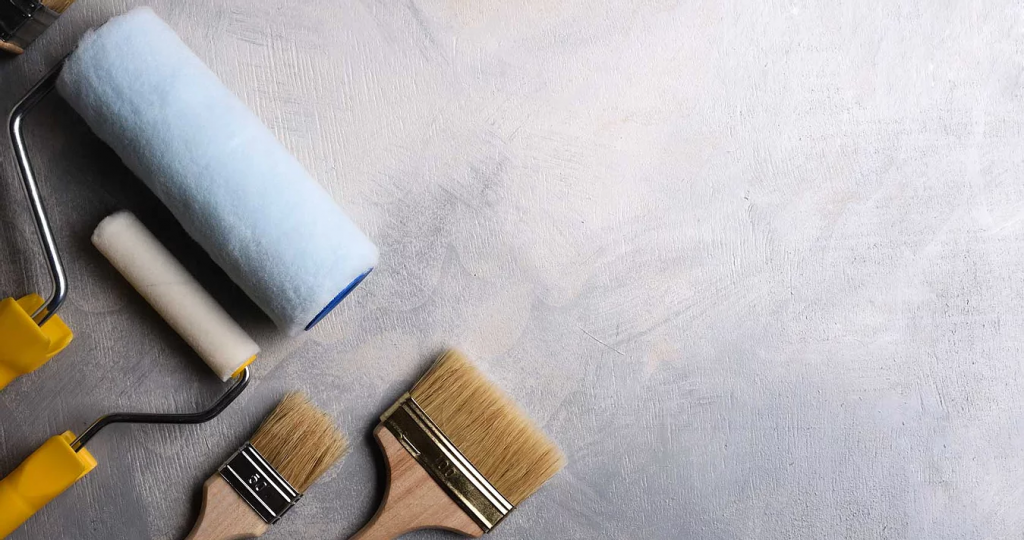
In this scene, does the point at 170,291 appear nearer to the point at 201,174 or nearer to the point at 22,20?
the point at 201,174

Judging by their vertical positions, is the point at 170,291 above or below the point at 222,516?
above

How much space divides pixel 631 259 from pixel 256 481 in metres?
0.42

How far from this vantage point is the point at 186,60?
644 mm

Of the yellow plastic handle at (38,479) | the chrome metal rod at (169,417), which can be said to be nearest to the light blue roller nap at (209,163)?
the chrome metal rod at (169,417)

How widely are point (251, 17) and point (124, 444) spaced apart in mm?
427

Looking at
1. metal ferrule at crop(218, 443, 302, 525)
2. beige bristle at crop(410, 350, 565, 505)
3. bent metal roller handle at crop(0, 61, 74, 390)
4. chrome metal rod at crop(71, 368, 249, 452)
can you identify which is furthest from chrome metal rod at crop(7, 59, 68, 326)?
beige bristle at crop(410, 350, 565, 505)

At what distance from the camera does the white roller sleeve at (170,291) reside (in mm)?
Answer: 673

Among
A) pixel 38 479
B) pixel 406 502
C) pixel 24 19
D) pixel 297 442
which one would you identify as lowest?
pixel 406 502

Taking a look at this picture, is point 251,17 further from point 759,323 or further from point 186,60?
point 759,323

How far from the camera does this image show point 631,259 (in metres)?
0.77

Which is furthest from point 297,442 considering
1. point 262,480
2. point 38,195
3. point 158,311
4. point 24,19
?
point 24,19

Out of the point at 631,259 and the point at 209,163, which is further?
the point at 631,259

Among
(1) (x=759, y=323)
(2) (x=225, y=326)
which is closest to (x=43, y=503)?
(2) (x=225, y=326)

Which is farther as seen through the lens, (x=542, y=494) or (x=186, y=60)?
(x=542, y=494)
